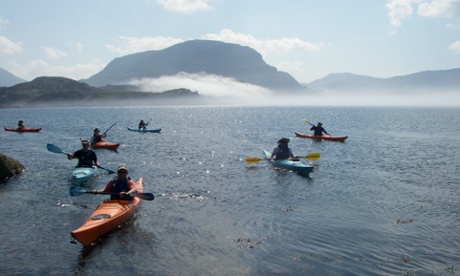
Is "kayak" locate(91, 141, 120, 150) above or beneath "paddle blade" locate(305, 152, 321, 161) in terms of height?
beneath

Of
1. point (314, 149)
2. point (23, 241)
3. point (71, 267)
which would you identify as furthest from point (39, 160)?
point (314, 149)

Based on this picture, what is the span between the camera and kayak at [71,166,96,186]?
2250 cm

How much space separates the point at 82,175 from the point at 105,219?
29.6ft

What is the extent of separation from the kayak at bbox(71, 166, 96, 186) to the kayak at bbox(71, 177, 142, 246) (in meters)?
6.35

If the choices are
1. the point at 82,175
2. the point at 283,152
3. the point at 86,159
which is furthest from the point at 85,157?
the point at 283,152

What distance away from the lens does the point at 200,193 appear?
2186 centimetres

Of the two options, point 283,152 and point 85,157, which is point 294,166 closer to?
point 283,152

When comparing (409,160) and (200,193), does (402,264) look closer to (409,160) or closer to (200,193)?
(200,193)

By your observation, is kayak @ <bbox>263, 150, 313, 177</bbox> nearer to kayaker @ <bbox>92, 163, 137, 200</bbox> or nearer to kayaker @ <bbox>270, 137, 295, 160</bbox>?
kayaker @ <bbox>270, 137, 295, 160</bbox>

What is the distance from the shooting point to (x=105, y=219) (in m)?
14.8

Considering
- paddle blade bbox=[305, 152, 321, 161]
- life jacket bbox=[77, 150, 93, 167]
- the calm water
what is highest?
life jacket bbox=[77, 150, 93, 167]

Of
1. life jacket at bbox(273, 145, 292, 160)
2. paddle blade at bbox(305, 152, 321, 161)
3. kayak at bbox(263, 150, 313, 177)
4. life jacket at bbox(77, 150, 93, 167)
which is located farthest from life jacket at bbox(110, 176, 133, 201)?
paddle blade at bbox(305, 152, 321, 161)

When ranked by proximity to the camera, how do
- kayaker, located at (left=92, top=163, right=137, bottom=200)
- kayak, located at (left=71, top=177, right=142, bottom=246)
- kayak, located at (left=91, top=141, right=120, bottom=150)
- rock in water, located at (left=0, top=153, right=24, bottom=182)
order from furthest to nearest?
kayak, located at (left=91, top=141, right=120, bottom=150), rock in water, located at (left=0, top=153, right=24, bottom=182), kayaker, located at (left=92, top=163, right=137, bottom=200), kayak, located at (left=71, top=177, right=142, bottom=246)

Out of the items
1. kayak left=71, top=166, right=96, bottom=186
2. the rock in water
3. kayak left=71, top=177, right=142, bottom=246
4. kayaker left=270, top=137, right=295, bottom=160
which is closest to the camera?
kayak left=71, top=177, right=142, bottom=246
